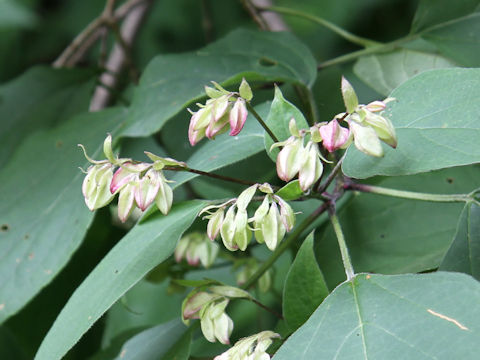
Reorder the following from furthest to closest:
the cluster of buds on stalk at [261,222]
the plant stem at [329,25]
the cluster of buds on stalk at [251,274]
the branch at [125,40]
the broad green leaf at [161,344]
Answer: the branch at [125,40], the plant stem at [329,25], the cluster of buds on stalk at [251,274], the broad green leaf at [161,344], the cluster of buds on stalk at [261,222]

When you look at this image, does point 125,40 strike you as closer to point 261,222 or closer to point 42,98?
point 42,98

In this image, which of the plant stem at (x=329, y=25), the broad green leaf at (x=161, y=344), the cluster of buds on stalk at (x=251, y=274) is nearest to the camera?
the broad green leaf at (x=161, y=344)

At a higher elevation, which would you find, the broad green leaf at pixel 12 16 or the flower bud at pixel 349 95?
the flower bud at pixel 349 95

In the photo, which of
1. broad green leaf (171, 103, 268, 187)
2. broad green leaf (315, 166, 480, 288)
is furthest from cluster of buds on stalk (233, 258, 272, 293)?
broad green leaf (171, 103, 268, 187)

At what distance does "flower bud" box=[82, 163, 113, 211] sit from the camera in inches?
28.1

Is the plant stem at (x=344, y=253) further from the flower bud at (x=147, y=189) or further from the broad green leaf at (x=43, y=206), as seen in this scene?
the broad green leaf at (x=43, y=206)

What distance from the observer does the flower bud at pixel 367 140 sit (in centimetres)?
61

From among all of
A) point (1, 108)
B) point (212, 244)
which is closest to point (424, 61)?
point (212, 244)

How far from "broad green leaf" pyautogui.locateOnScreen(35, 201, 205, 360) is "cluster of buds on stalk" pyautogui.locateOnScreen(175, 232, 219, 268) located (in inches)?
8.8

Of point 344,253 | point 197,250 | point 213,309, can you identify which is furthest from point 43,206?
point 344,253

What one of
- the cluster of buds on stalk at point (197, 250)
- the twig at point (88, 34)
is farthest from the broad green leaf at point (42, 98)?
the cluster of buds on stalk at point (197, 250)

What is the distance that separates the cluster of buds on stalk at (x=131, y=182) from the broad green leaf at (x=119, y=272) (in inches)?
2.2

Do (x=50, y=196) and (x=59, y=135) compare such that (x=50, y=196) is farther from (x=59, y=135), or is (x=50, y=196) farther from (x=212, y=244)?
(x=212, y=244)

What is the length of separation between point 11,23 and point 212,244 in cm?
99
